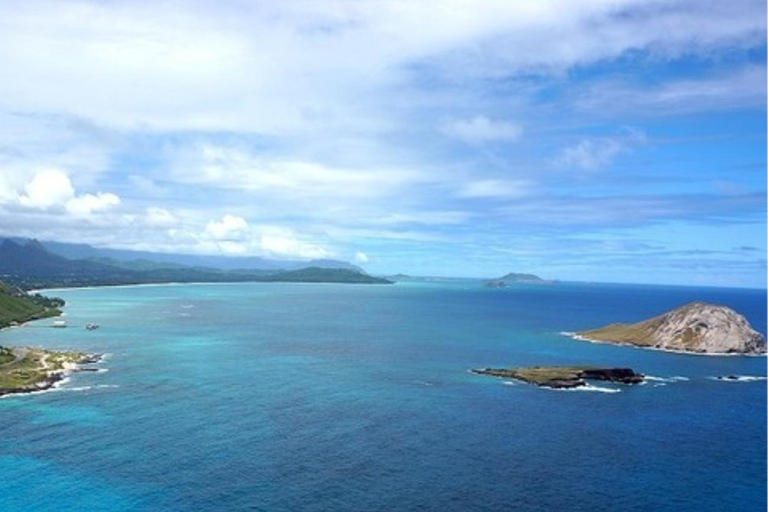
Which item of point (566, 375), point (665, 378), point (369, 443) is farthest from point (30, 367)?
point (665, 378)

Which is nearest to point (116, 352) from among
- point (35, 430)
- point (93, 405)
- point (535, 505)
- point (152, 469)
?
point (93, 405)

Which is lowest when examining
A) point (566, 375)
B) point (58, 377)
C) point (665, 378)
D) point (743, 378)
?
point (58, 377)

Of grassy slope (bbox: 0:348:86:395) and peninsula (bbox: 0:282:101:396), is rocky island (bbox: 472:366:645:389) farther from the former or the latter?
grassy slope (bbox: 0:348:86:395)

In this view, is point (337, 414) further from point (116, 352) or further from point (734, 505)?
point (116, 352)

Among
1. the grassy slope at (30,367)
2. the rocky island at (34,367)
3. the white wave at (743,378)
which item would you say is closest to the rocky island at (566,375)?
the white wave at (743,378)

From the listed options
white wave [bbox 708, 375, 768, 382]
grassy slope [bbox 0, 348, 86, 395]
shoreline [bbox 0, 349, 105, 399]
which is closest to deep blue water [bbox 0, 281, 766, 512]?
shoreline [bbox 0, 349, 105, 399]

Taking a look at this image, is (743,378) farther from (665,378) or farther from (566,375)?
(566,375)

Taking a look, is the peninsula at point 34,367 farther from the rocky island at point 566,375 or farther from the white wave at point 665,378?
the white wave at point 665,378
